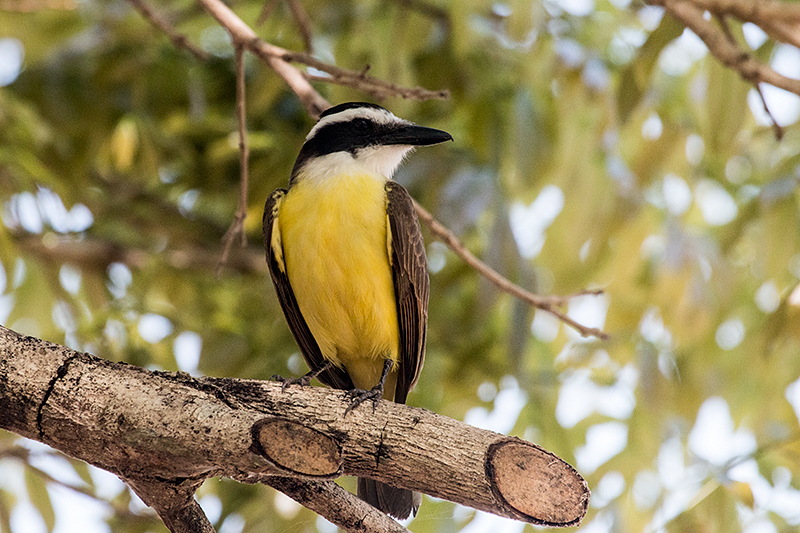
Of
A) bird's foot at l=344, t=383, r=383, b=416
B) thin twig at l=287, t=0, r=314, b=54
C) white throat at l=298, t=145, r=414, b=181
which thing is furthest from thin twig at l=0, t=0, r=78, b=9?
bird's foot at l=344, t=383, r=383, b=416

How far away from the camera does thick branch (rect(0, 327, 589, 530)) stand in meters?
1.90

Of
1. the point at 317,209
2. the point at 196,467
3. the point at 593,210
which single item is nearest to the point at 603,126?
the point at 593,210

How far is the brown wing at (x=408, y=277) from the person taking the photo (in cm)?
333

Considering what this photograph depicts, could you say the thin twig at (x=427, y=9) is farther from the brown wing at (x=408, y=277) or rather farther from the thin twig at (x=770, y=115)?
the thin twig at (x=770, y=115)

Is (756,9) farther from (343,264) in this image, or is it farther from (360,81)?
(343,264)

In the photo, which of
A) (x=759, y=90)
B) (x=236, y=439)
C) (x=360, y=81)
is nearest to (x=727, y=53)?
(x=759, y=90)

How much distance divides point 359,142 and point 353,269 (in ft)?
2.67

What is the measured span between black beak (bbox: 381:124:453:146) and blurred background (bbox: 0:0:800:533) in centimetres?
30

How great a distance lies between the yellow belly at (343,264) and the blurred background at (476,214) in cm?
48

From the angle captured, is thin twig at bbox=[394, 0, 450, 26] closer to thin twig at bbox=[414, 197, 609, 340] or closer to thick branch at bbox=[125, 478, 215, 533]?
thin twig at bbox=[414, 197, 609, 340]

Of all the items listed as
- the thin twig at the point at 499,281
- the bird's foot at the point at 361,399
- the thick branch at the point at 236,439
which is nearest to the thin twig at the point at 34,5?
the thin twig at the point at 499,281

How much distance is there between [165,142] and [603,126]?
8.71 feet

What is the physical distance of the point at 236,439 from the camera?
6.32 feet

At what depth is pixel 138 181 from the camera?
5.75 m
